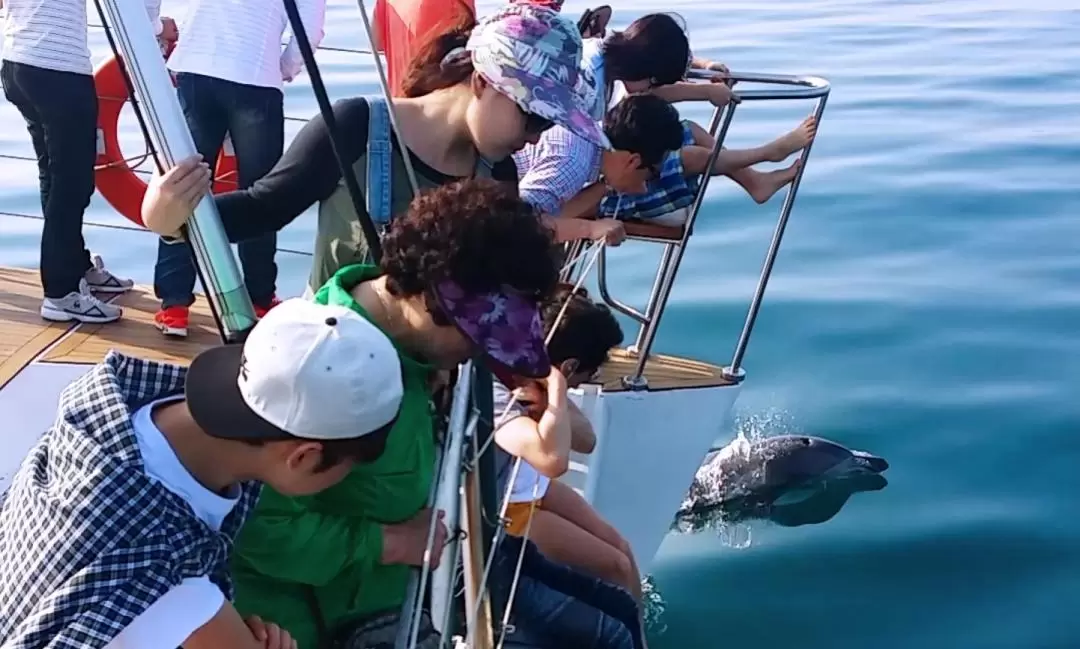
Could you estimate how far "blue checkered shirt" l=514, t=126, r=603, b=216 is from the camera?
3443 mm

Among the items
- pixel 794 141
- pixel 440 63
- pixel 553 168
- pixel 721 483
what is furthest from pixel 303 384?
pixel 721 483

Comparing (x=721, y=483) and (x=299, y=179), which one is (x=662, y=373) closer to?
(x=721, y=483)

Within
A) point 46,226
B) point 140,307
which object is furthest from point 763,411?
point 46,226

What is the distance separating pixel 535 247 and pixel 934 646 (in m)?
2.72

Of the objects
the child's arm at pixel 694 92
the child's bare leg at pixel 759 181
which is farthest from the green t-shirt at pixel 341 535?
the child's bare leg at pixel 759 181

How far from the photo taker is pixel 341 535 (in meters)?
1.89

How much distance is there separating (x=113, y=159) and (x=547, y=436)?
8.71 feet

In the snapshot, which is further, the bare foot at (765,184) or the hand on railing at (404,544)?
the bare foot at (765,184)

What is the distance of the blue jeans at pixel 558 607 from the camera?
2.68 meters

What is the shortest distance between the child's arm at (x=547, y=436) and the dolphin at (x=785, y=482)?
220 cm

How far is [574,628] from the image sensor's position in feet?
8.84

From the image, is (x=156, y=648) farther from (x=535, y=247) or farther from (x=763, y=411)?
(x=763, y=411)

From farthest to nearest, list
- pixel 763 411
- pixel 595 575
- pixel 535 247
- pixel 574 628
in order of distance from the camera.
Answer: pixel 763 411 → pixel 595 575 → pixel 574 628 → pixel 535 247

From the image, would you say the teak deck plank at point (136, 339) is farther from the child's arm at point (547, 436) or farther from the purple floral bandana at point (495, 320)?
the purple floral bandana at point (495, 320)
